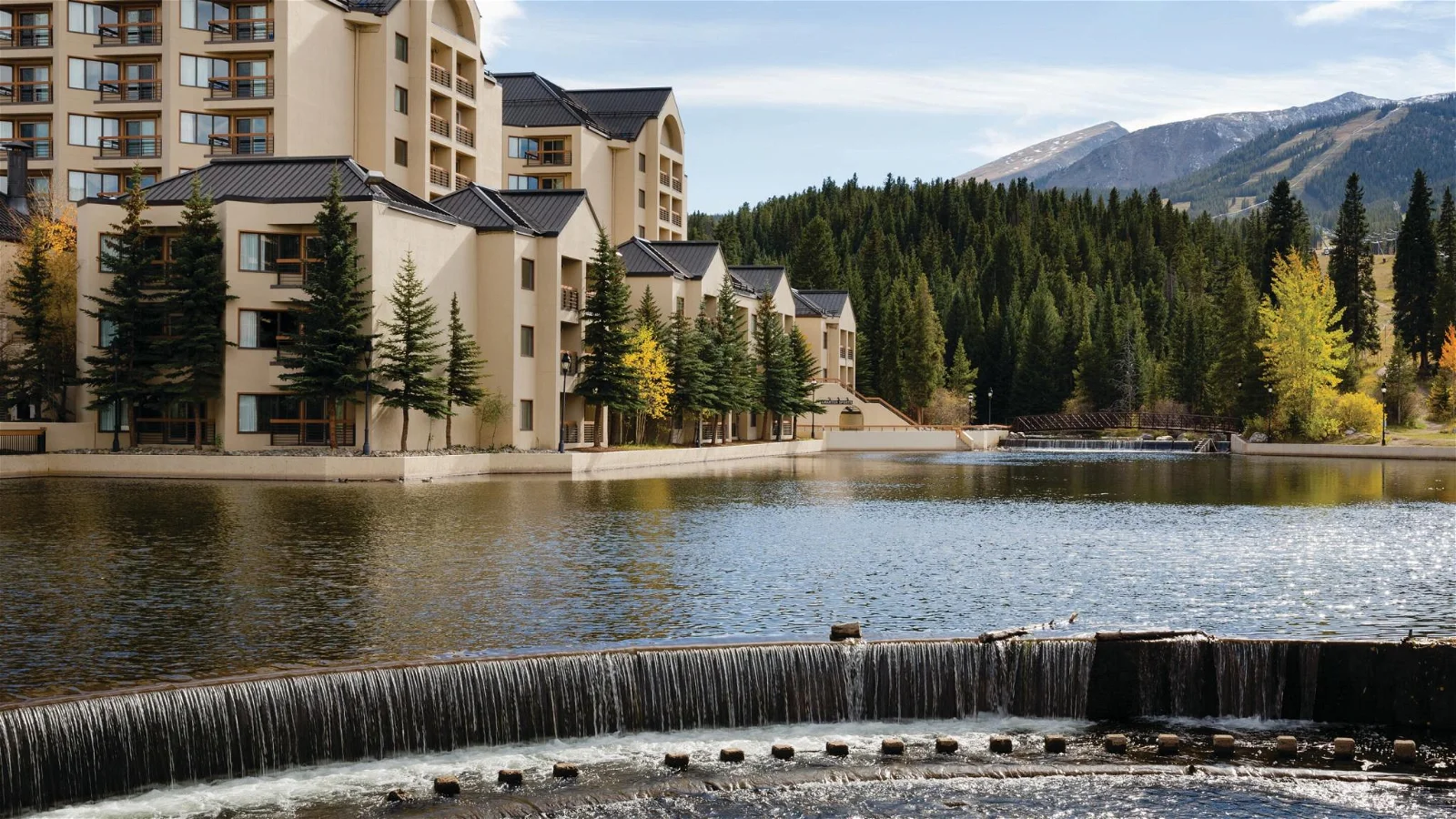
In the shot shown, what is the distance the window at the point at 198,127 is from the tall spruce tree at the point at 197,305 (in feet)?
46.1

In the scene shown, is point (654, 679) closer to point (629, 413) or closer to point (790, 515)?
point (790, 515)

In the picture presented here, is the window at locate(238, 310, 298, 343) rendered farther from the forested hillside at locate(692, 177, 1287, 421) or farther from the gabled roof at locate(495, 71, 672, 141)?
the forested hillside at locate(692, 177, 1287, 421)

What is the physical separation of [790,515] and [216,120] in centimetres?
4255

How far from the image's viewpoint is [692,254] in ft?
278

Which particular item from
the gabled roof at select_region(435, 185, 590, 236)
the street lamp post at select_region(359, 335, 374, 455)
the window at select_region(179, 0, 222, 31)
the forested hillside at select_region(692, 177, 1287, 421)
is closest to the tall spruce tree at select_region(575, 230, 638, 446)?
the gabled roof at select_region(435, 185, 590, 236)

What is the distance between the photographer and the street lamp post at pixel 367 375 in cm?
5241

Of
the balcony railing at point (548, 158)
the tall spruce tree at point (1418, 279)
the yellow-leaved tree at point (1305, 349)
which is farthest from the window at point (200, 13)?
the tall spruce tree at point (1418, 279)

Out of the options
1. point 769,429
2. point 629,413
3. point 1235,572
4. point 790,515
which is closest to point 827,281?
point 769,429

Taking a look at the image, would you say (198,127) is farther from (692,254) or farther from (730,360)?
(730,360)

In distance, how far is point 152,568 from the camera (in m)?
25.0

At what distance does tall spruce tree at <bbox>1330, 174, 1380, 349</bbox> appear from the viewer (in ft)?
374

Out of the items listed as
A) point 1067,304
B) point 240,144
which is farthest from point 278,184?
point 1067,304

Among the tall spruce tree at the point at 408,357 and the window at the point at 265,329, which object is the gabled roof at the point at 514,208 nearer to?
the tall spruce tree at the point at 408,357

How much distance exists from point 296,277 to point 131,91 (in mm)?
21401
